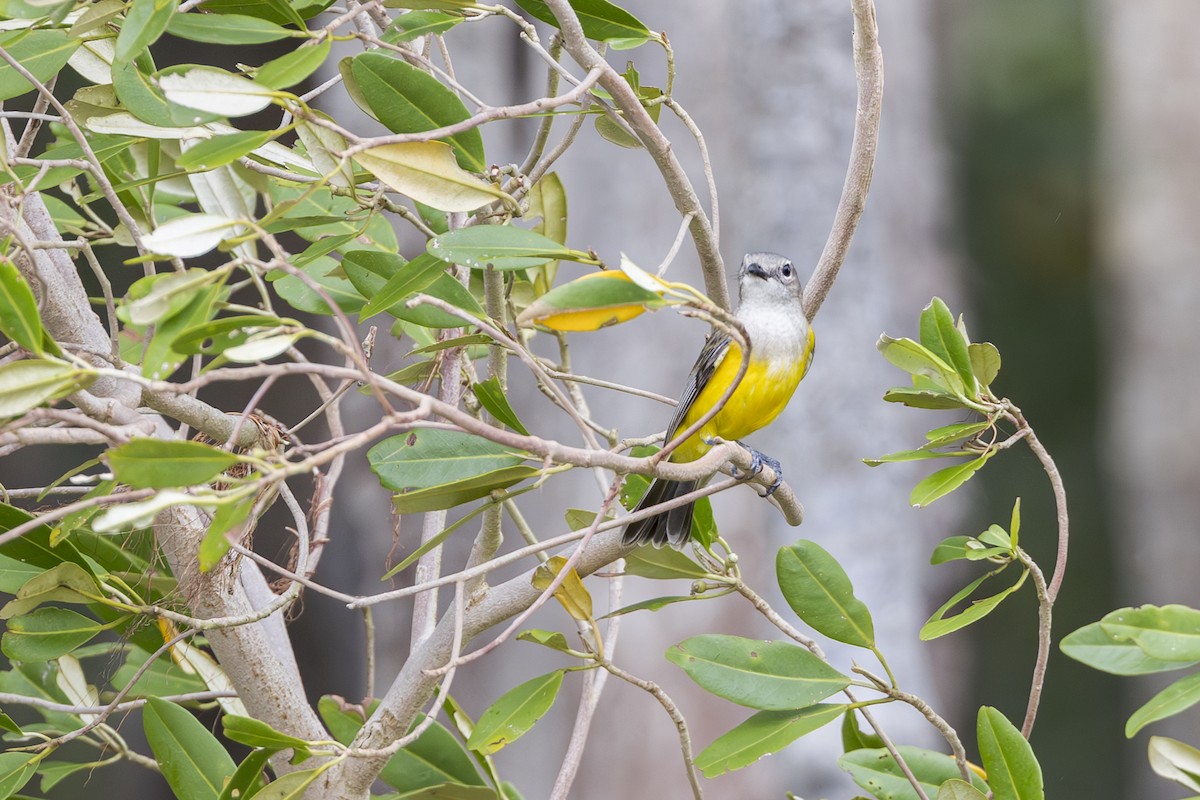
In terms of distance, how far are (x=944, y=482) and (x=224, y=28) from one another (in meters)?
0.87

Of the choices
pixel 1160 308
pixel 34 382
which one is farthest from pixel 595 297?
pixel 1160 308

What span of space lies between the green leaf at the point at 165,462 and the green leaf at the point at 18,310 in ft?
0.47

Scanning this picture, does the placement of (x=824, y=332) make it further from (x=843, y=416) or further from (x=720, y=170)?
(x=720, y=170)

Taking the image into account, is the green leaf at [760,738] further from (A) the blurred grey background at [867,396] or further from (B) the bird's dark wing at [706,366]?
(A) the blurred grey background at [867,396]

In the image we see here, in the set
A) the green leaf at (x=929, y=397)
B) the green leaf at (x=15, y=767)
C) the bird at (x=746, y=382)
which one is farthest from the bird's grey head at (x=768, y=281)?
the green leaf at (x=15, y=767)

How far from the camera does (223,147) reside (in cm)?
91

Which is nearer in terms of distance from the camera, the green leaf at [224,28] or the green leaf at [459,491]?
the green leaf at [224,28]

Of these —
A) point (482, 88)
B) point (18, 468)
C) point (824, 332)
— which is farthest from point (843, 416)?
point (18, 468)

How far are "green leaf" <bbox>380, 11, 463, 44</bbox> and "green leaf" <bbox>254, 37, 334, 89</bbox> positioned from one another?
28 centimetres

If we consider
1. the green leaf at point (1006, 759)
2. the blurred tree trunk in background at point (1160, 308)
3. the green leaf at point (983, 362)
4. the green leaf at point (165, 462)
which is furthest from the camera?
the blurred tree trunk in background at point (1160, 308)

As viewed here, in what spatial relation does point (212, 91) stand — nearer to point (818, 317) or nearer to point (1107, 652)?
point (1107, 652)

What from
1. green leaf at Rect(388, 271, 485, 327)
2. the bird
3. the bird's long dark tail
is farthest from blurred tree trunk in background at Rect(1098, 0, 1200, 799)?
green leaf at Rect(388, 271, 485, 327)

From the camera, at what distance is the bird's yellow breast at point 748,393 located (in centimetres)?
201

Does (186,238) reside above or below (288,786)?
above
